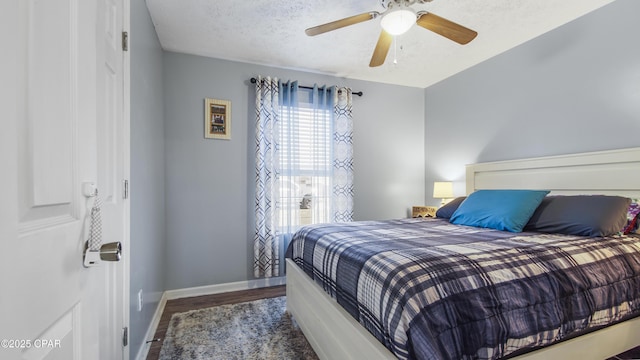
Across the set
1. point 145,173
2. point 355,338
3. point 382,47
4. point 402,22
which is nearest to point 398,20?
point 402,22

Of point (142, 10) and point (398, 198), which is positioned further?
point (398, 198)

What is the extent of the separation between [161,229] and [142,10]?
185 cm

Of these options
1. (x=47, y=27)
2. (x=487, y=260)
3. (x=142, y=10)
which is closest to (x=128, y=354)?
(x=47, y=27)

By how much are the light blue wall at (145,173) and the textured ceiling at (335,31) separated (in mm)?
368

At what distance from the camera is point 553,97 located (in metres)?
2.54

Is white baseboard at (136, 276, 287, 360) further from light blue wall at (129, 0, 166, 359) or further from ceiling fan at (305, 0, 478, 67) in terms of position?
ceiling fan at (305, 0, 478, 67)

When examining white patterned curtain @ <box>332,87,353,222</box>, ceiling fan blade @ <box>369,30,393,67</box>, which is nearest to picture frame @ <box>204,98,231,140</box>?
white patterned curtain @ <box>332,87,353,222</box>

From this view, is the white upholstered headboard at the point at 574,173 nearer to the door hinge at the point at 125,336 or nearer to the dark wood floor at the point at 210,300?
the dark wood floor at the point at 210,300

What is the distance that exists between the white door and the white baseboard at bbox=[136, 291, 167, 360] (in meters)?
1.44

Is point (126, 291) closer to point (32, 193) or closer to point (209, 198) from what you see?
point (32, 193)

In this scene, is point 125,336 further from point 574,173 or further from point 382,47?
point 574,173

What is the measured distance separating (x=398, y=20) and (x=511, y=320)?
71.8 inches

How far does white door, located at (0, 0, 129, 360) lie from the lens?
399mm

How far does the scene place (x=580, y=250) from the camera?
5.04ft
